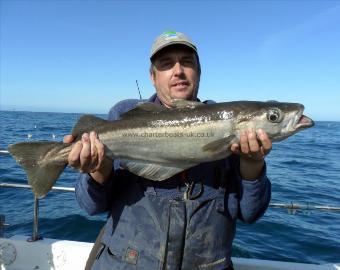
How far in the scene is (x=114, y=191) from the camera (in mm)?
4137

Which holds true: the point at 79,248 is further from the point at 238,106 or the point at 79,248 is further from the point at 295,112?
the point at 295,112

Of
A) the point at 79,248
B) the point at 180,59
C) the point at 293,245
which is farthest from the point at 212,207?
the point at 293,245

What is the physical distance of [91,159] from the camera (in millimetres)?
3861

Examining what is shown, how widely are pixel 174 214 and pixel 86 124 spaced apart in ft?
4.75

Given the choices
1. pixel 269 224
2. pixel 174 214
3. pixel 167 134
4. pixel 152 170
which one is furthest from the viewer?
pixel 269 224

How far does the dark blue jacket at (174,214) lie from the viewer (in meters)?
3.68

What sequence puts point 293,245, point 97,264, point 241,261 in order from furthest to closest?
point 293,245
point 241,261
point 97,264

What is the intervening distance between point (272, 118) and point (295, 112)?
0.27 metres

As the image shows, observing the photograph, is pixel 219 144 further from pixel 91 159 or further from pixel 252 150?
pixel 91 159

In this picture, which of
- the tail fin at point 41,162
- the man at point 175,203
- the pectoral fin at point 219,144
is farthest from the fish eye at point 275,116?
the tail fin at point 41,162

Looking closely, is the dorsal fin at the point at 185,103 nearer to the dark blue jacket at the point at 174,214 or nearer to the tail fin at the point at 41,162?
the dark blue jacket at the point at 174,214

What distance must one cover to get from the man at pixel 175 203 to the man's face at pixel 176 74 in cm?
3

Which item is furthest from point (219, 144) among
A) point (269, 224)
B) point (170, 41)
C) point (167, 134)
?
point (269, 224)

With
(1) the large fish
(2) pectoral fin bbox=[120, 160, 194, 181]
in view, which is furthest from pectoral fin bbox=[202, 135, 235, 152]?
(2) pectoral fin bbox=[120, 160, 194, 181]
